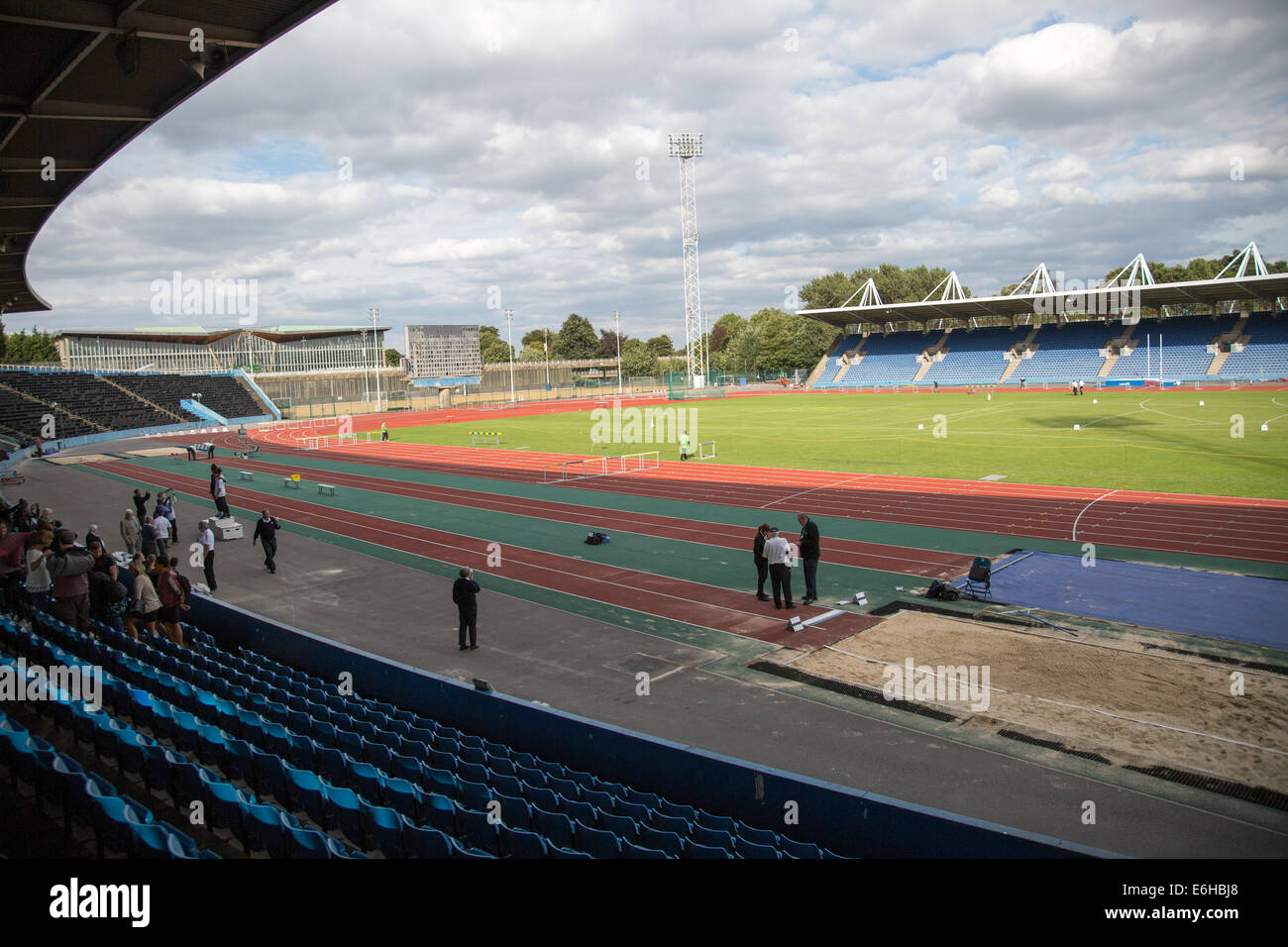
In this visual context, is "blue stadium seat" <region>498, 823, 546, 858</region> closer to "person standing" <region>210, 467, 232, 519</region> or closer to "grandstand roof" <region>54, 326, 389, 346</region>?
"person standing" <region>210, 467, 232, 519</region>

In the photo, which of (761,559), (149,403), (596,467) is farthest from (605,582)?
(149,403)

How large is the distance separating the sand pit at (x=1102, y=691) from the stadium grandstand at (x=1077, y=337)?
6636 cm

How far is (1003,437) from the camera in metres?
38.9

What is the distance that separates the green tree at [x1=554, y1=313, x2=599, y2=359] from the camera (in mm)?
151750

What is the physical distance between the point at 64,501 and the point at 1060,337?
82022 mm

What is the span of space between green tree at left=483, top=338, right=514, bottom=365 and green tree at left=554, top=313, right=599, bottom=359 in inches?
412

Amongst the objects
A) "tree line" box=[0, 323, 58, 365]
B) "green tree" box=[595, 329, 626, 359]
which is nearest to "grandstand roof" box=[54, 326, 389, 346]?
"tree line" box=[0, 323, 58, 365]

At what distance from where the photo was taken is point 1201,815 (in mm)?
7590

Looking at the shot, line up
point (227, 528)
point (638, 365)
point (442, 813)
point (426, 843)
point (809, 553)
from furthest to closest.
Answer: point (638, 365) → point (227, 528) → point (809, 553) → point (442, 813) → point (426, 843)

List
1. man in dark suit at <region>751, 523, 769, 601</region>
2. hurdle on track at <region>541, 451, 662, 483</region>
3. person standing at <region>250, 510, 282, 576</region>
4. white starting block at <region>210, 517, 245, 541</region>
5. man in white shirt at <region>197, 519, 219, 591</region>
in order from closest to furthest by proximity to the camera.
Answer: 1. man in dark suit at <region>751, 523, 769, 601</region>
2. man in white shirt at <region>197, 519, 219, 591</region>
3. person standing at <region>250, 510, 282, 576</region>
4. white starting block at <region>210, 517, 245, 541</region>
5. hurdle on track at <region>541, 451, 662, 483</region>

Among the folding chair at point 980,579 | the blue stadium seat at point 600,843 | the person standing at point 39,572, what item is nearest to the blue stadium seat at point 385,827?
the blue stadium seat at point 600,843

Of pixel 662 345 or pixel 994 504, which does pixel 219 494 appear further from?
pixel 662 345

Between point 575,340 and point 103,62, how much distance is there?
14214 centimetres
